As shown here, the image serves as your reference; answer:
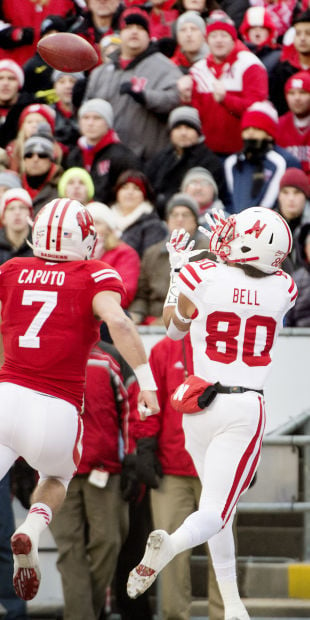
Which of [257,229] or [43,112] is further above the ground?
[43,112]

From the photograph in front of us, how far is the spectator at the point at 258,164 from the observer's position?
11.2m

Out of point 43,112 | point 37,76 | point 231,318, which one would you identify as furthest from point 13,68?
point 231,318

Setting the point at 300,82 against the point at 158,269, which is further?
the point at 300,82

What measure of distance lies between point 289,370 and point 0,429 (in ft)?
10.2

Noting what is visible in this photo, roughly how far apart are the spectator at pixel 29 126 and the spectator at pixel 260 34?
201cm

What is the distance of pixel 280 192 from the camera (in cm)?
1078

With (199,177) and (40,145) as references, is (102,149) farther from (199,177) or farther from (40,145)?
(199,177)

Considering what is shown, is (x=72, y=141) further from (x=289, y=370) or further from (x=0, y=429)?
(x=0, y=429)

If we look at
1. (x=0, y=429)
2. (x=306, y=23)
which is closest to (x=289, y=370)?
(x=0, y=429)

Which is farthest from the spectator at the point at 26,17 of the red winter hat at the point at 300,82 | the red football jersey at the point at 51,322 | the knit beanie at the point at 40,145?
the red football jersey at the point at 51,322

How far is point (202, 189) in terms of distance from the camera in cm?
1085

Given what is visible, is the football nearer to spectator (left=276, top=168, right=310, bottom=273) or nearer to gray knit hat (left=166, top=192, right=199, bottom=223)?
gray knit hat (left=166, top=192, right=199, bottom=223)

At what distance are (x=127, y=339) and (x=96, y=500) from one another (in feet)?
7.06

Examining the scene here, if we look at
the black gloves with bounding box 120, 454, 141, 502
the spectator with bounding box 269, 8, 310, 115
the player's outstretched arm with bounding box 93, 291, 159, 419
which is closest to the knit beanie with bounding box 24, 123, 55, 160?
the spectator with bounding box 269, 8, 310, 115
